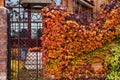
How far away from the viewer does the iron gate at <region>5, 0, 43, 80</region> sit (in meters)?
8.59

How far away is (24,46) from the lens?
870cm

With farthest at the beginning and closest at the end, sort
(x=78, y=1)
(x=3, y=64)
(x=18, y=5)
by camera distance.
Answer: (x=78, y=1) → (x=18, y=5) → (x=3, y=64)

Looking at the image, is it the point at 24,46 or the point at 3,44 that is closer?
the point at 3,44

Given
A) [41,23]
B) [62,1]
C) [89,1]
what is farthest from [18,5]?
[41,23]

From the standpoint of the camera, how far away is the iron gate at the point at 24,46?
28.2 feet

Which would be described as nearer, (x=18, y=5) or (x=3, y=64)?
(x=3, y=64)

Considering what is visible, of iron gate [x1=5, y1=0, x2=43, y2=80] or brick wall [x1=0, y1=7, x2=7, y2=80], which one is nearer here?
brick wall [x1=0, y1=7, x2=7, y2=80]

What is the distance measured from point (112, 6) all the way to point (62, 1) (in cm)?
395

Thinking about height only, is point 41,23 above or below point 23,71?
above

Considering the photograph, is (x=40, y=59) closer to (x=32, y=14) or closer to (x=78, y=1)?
(x=32, y=14)

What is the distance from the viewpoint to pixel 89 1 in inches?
530

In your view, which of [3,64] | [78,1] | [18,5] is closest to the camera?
[3,64]

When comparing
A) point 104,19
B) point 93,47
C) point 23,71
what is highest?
point 104,19

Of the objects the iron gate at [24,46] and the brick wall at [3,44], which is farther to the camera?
the iron gate at [24,46]
